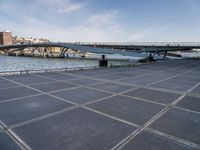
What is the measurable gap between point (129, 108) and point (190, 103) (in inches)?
153

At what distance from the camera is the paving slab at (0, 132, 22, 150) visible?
4848 millimetres

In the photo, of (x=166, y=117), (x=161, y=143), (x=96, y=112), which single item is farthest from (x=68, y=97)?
(x=161, y=143)

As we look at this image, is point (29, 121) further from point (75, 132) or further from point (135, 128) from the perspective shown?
point (135, 128)

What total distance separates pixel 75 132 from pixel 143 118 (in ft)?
10.1

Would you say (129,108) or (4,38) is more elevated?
(4,38)

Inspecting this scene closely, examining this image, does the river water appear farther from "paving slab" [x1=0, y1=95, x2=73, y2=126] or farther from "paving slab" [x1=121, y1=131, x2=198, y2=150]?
"paving slab" [x1=121, y1=131, x2=198, y2=150]

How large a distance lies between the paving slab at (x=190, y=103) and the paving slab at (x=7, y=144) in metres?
8.01

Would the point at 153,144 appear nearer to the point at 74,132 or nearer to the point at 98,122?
the point at 98,122

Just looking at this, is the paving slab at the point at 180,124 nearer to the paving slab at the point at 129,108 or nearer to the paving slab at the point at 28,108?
the paving slab at the point at 129,108

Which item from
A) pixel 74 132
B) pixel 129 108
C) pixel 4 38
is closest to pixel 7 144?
pixel 74 132

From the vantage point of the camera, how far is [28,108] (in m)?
8.29

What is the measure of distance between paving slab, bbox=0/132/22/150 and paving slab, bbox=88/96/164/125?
4.03 metres

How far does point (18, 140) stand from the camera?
5250 millimetres

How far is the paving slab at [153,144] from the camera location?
5008 millimetres
